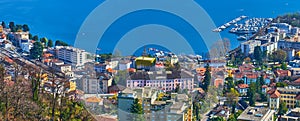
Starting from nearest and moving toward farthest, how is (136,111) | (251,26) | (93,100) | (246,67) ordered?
(136,111), (93,100), (246,67), (251,26)

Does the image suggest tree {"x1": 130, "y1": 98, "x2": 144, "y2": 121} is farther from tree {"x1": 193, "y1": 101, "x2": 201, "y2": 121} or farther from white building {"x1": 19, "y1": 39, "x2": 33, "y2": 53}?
white building {"x1": 19, "y1": 39, "x2": 33, "y2": 53}

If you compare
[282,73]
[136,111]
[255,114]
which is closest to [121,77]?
[255,114]

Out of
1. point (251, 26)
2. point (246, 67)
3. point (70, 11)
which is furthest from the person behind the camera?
point (70, 11)

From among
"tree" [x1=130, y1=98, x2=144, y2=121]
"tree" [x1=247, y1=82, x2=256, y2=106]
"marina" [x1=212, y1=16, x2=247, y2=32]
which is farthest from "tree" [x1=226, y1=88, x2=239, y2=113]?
"marina" [x1=212, y1=16, x2=247, y2=32]

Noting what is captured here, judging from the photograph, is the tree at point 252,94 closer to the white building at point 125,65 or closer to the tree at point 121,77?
the tree at point 121,77

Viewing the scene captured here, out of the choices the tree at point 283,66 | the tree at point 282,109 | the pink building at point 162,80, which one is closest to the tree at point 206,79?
the pink building at point 162,80

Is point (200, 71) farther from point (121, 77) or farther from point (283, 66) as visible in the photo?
point (283, 66)

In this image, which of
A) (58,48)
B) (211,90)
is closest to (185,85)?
(211,90)
